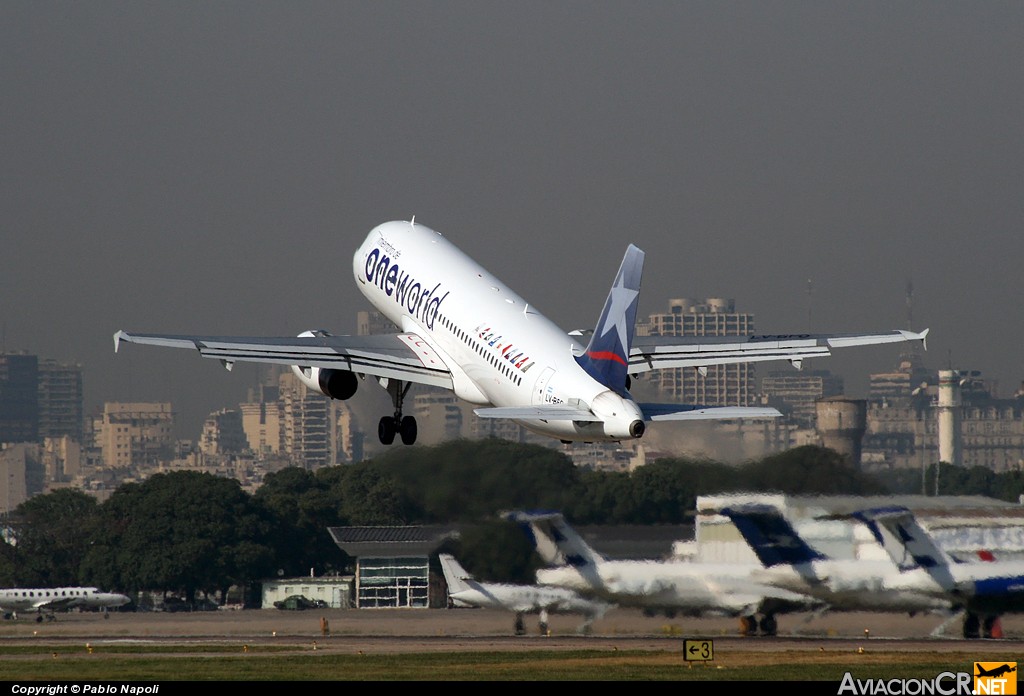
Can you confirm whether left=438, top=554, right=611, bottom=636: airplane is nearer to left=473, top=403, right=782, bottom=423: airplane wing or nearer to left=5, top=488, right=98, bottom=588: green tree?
left=473, top=403, right=782, bottom=423: airplane wing

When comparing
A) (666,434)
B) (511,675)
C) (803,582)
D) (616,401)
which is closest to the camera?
(511,675)

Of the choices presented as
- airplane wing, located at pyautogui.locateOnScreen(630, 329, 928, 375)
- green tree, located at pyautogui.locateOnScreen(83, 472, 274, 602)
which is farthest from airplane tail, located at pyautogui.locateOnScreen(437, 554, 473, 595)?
green tree, located at pyautogui.locateOnScreen(83, 472, 274, 602)

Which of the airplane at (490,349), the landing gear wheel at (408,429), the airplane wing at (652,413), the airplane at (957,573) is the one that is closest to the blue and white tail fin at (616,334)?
the airplane at (490,349)

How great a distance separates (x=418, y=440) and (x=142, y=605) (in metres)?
41.5

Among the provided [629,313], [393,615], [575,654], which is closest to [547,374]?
[629,313]

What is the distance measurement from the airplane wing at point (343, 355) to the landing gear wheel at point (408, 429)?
9.14 feet

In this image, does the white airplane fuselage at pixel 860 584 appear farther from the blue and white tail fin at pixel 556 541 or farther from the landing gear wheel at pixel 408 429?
the landing gear wheel at pixel 408 429

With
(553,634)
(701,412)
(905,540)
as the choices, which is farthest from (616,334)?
(553,634)

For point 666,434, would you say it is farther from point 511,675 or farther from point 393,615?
point 511,675

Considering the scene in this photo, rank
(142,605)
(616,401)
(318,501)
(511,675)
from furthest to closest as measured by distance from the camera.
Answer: (318,501) < (142,605) < (616,401) < (511,675)

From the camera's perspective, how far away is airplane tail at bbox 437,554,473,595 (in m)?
67.2

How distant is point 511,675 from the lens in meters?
48.6

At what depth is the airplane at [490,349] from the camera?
53375 millimetres

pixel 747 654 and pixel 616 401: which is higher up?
pixel 616 401
